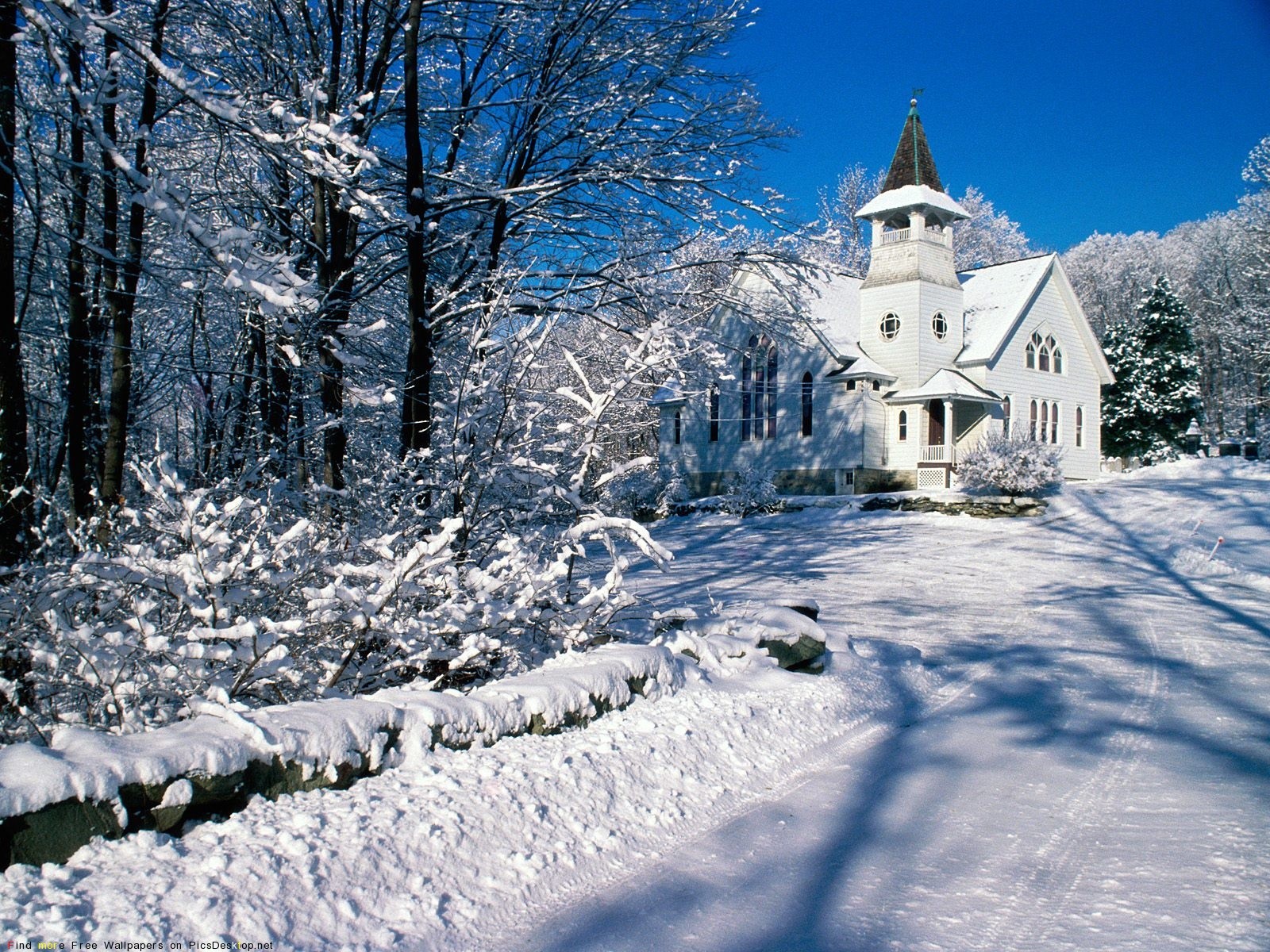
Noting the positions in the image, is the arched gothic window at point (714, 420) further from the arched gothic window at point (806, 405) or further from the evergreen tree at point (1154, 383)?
the evergreen tree at point (1154, 383)

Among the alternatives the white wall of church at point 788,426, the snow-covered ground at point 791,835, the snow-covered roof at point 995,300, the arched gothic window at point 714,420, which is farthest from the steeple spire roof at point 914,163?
the snow-covered ground at point 791,835

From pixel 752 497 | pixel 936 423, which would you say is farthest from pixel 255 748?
pixel 936 423

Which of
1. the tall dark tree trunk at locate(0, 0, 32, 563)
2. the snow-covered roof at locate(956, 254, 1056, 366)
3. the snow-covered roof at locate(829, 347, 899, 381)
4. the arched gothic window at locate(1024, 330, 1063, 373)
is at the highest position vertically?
the snow-covered roof at locate(956, 254, 1056, 366)

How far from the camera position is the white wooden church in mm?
27062

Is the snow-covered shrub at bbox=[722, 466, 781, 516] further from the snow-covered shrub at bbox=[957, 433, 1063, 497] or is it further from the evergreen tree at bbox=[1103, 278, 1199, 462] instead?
the evergreen tree at bbox=[1103, 278, 1199, 462]

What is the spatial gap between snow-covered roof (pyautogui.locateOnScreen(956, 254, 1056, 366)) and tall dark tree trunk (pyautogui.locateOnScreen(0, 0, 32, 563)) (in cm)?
2631

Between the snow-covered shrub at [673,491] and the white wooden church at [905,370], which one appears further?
the white wooden church at [905,370]

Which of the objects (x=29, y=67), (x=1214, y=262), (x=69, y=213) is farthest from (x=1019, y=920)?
(x=1214, y=262)

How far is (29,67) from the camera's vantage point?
10586mm

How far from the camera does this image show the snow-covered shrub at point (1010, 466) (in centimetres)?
2352

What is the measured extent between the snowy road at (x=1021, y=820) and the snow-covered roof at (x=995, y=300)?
17.9 m

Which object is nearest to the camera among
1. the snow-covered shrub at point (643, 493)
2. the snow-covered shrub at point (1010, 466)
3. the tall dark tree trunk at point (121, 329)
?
the tall dark tree trunk at point (121, 329)

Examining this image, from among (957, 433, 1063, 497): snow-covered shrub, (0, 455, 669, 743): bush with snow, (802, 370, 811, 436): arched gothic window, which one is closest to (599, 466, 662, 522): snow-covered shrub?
(802, 370, 811, 436): arched gothic window

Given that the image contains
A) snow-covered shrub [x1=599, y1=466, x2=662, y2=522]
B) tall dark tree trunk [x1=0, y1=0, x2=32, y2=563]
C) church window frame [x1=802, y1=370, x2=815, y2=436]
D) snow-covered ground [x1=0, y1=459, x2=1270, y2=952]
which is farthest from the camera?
church window frame [x1=802, y1=370, x2=815, y2=436]
